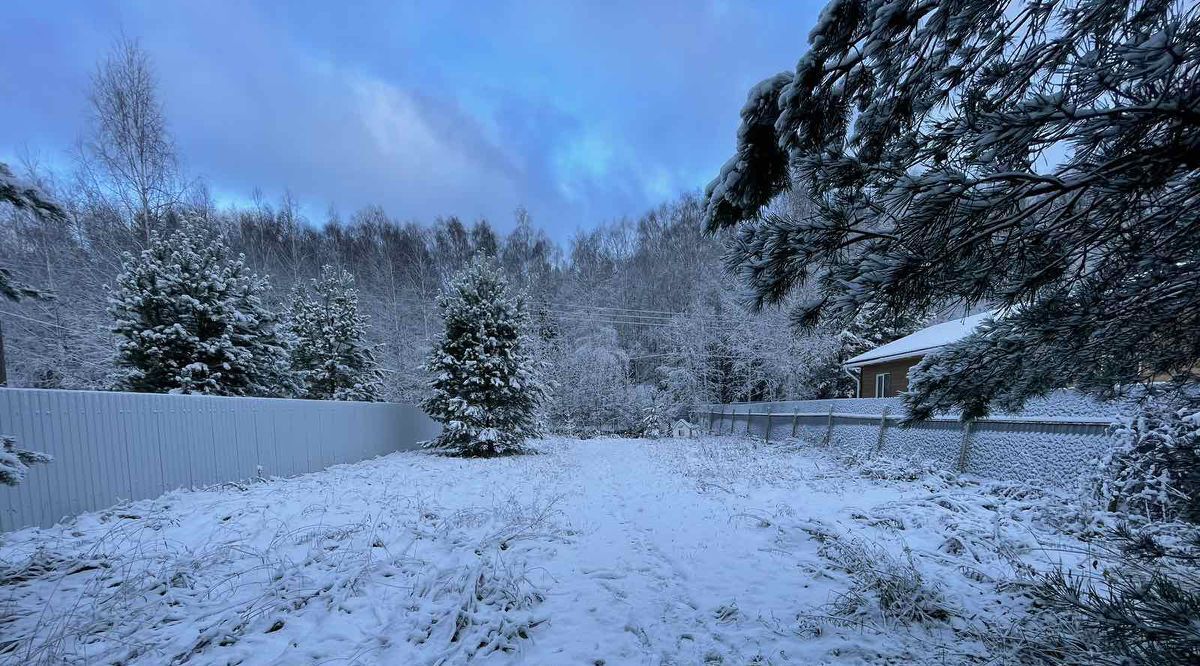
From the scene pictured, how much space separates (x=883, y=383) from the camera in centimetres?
1495

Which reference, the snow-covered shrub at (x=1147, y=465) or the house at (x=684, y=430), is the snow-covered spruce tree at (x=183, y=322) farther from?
the house at (x=684, y=430)

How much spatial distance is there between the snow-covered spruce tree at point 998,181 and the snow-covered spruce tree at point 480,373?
10189mm

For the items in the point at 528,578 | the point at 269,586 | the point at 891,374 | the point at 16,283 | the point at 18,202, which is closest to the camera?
the point at 18,202

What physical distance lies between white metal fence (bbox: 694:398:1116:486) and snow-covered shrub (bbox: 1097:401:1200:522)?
0.77ft

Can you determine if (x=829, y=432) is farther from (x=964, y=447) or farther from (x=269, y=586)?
(x=269, y=586)

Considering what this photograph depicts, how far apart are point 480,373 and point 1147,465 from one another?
11191 mm

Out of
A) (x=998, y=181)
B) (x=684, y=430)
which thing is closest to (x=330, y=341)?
(x=684, y=430)

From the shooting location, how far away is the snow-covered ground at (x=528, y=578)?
250 centimetres

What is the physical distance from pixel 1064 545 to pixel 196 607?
673cm

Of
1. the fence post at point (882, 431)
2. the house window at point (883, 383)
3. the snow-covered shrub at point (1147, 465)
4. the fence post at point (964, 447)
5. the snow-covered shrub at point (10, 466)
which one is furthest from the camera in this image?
the house window at point (883, 383)

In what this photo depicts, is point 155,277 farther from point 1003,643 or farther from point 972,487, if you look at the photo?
point 972,487

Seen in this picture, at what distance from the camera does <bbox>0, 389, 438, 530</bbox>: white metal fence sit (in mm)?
4359

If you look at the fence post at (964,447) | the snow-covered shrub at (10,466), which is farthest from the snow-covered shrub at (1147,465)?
the snow-covered shrub at (10,466)

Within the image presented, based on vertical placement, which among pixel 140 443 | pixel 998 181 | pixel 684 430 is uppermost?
pixel 998 181
